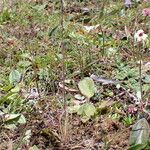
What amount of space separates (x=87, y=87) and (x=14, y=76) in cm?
48

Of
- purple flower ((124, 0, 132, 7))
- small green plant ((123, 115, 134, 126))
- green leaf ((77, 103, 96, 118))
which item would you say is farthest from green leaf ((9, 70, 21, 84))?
purple flower ((124, 0, 132, 7))

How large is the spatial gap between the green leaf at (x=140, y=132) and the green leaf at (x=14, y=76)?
922 mm

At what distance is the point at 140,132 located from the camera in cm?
223

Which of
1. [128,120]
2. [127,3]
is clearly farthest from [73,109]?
[127,3]

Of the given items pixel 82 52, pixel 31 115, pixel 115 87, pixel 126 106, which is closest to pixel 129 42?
pixel 82 52

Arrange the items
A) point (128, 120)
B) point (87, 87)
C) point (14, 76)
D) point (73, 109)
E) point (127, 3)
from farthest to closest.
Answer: point (127, 3) → point (14, 76) → point (87, 87) → point (73, 109) → point (128, 120)

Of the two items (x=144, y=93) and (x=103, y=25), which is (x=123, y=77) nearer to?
(x=144, y=93)

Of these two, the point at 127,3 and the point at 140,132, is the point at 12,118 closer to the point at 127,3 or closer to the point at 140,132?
the point at 140,132

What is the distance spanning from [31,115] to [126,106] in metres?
0.53

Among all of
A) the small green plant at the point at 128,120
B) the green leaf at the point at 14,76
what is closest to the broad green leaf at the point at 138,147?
the small green plant at the point at 128,120

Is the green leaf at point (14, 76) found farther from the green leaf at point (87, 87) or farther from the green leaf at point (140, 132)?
the green leaf at point (140, 132)

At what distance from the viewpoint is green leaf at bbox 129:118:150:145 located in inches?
87.3

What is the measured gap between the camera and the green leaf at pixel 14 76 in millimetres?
2881

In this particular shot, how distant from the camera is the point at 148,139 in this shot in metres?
2.22
